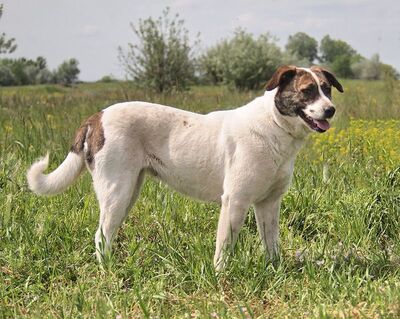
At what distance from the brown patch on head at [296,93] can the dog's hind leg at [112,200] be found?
3.77 ft

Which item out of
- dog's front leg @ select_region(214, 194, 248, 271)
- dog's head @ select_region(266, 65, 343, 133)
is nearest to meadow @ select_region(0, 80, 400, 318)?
dog's front leg @ select_region(214, 194, 248, 271)

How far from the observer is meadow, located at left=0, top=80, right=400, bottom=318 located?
11.0ft

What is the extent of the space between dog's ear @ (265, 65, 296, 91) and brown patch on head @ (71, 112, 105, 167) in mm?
1234

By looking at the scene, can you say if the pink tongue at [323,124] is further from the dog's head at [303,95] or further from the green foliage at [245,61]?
the green foliage at [245,61]

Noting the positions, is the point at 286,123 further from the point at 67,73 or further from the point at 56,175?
the point at 67,73

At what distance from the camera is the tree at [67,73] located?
4338cm

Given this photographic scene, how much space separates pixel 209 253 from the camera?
3832 mm

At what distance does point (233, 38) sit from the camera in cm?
A: 3256

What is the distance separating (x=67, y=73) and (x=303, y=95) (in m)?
47.6

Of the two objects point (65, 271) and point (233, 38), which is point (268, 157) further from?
point (233, 38)

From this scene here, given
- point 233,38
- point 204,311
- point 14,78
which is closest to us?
point 204,311

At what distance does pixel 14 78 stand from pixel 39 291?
4567 cm

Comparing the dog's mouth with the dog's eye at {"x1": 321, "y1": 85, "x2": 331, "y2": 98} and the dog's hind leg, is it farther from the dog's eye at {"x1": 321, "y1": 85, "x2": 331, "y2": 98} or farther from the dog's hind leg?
the dog's hind leg

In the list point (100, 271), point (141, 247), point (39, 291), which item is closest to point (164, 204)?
point (141, 247)
